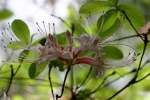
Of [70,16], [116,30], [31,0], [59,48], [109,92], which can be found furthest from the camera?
[31,0]

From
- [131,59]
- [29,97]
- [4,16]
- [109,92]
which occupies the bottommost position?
[29,97]

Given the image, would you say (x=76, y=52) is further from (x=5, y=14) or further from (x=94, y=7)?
(x=5, y=14)

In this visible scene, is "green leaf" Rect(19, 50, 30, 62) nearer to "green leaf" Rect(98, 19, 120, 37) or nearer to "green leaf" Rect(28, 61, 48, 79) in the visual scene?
"green leaf" Rect(28, 61, 48, 79)

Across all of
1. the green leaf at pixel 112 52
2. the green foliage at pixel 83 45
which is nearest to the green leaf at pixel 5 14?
the green foliage at pixel 83 45

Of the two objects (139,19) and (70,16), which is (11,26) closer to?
(139,19)

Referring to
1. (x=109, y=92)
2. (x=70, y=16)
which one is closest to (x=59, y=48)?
(x=109, y=92)

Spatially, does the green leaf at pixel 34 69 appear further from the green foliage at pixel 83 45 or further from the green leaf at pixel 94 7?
the green leaf at pixel 94 7

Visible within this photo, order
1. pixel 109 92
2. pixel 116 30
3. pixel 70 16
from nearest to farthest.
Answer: pixel 116 30 < pixel 109 92 < pixel 70 16
